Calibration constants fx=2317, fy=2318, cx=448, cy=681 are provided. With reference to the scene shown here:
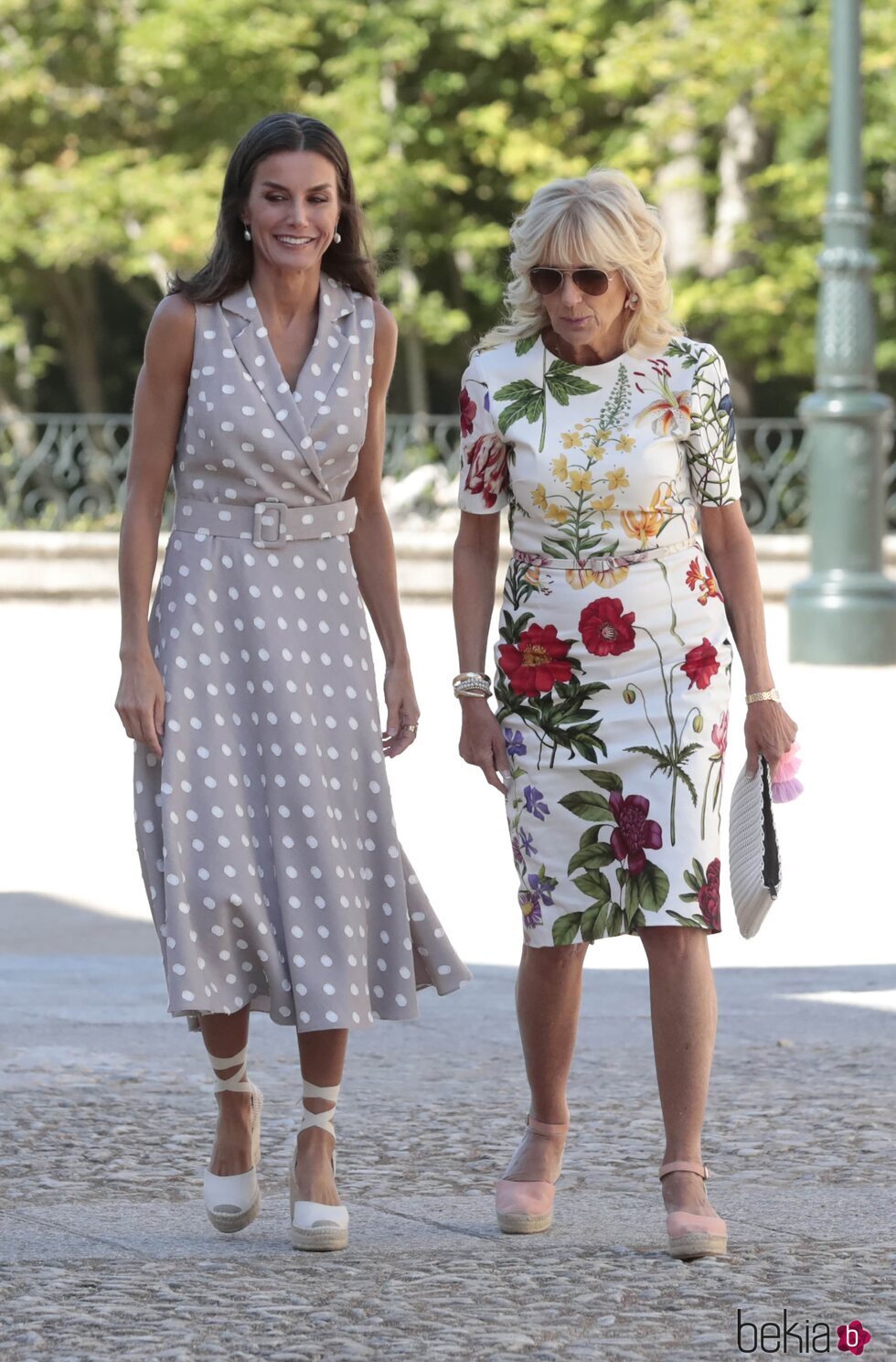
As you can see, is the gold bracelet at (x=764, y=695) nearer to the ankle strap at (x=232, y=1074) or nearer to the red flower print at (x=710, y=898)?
the red flower print at (x=710, y=898)

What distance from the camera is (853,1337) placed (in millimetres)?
3260

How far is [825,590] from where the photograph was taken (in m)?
13.3

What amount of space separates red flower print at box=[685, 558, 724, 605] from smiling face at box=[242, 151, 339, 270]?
0.83 metres

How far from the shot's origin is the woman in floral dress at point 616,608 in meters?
3.87

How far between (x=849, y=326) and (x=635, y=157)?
366 inches

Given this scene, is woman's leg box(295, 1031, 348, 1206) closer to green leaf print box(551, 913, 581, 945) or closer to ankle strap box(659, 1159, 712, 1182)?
green leaf print box(551, 913, 581, 945)

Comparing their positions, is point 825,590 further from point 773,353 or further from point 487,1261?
point 773,353

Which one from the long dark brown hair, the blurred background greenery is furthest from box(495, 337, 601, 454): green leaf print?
the blurred background greenery

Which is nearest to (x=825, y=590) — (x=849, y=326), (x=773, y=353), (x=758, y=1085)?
(x=849, y=326)

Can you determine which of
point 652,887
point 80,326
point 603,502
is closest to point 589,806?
point 652,887

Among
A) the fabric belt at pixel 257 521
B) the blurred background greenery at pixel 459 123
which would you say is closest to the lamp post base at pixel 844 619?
the blurred background greenery at pixel 459 123

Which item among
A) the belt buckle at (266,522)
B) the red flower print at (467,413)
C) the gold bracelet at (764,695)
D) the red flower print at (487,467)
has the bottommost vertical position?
the gold bracelet at (764,695)

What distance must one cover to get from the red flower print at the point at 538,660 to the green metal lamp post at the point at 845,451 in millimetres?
9496

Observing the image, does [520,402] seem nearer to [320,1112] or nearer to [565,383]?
[565,383]
